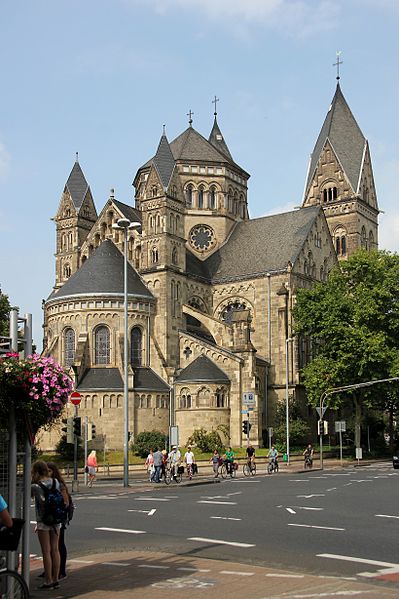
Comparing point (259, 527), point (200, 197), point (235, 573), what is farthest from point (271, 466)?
point (200, 197)

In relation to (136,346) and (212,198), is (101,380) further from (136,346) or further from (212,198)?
(212,198)

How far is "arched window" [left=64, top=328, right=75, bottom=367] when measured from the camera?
187 feet

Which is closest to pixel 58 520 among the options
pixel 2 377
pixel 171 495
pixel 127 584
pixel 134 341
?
pixel 127 584

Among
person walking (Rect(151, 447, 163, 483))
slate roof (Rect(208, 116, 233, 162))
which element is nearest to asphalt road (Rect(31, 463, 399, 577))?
person walking (Rect(151, 447, 163, 483))

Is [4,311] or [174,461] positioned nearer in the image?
[174,461]

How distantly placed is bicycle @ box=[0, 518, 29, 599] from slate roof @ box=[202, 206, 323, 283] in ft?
189

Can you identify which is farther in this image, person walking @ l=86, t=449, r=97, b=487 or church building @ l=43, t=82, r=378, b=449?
church building @ l=43, t=82, r=378, b=449

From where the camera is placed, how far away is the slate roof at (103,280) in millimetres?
57062

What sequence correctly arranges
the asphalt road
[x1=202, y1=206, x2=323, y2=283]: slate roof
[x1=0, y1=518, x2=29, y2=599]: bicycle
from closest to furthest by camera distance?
[x1=0, y1=518, x2=29, y2=599]: bicycle → the asphalt road → [x1=202, y1=206, x2=323, y2=283]: slate roof

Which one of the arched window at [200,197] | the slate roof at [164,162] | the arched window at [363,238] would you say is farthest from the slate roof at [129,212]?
the arched window at [363,238]

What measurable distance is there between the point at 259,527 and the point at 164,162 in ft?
161

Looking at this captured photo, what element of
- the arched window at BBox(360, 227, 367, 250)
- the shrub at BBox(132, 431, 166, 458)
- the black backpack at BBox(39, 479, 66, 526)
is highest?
the arched window at BBox(360, 227, 367, 250)

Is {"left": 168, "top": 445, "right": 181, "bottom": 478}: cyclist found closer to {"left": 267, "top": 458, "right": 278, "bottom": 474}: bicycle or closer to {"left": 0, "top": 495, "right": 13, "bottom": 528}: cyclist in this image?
{"left": 267, "top": 458, "right": 278, "bottom": 474}: bicycle

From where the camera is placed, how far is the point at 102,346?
56625 millimetres
